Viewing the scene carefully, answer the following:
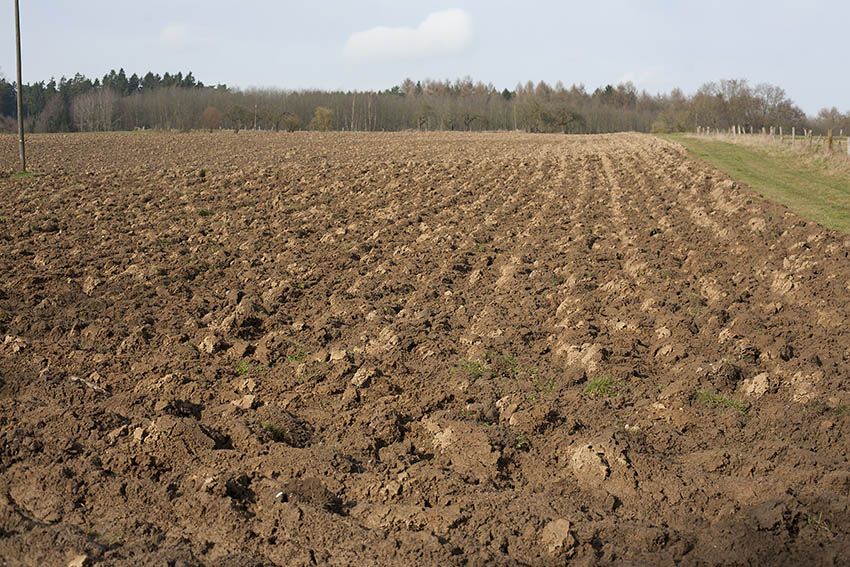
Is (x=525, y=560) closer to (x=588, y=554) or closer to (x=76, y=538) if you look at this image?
(x=588, y=554)

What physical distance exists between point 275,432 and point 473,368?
2.22 metres

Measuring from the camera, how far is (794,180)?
25875 mm

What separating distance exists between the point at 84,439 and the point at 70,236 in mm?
10244

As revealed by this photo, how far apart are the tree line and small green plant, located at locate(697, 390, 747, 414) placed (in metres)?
85.8

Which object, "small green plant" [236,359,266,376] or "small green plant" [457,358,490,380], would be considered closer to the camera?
"small green plant" [457,358,490,380]

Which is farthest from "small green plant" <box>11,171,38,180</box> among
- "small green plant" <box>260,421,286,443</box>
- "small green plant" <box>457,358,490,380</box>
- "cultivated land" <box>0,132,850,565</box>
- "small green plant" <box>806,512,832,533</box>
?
"small green plant" <box>806,512,832,533</box>

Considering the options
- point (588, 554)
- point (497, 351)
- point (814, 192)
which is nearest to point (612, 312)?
point (497, 351)

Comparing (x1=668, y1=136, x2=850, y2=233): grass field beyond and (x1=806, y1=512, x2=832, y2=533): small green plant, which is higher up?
(x1=668, y1=136, x2=850, y2=233): grass field beyond

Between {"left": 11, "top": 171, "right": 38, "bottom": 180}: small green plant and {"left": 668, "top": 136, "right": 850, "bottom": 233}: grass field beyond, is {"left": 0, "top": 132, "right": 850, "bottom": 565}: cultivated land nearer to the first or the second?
{"left": 668, "top": 136, "right": 850, "bottom": 233}: grass field beyond

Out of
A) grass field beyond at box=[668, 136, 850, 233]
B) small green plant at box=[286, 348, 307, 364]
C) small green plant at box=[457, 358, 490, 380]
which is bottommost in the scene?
small green plant at box=[286, 348, 307, 364]

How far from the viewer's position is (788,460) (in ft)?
19.7

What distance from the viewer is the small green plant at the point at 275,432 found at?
6.57m

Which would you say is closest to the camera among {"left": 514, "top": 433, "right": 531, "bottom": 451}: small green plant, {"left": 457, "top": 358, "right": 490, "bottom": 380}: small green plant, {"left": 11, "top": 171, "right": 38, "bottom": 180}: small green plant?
{"left": 514, "top": 433, "right": 531, "bottom": 451}: small green plant

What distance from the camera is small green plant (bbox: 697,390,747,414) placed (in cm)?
721
